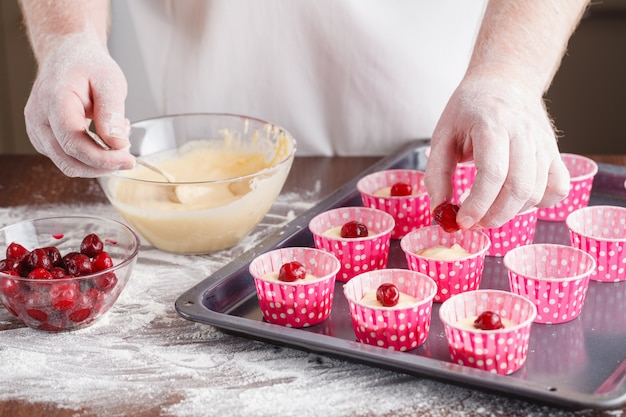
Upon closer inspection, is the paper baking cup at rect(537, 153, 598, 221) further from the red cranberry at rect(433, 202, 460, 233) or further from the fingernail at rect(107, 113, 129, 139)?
the fingernail at rect(107, 113, 129, 139)

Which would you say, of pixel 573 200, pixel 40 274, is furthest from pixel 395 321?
pixel 573 200

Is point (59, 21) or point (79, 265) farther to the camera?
point (59, 21)

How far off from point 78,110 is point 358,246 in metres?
0.57

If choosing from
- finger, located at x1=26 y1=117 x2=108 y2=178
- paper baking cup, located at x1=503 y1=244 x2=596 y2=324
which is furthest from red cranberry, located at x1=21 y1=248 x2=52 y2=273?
paper baking cup, located at x1=503 y1=244 x2=596 y2=324

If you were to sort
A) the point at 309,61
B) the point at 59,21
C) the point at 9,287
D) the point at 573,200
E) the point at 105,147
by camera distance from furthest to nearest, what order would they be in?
1. the point at 309,61
2. the point at 573,200
3. the point at 59,21
4. the point at 105,147
5. the point at 9,287

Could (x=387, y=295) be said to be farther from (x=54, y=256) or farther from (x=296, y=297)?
(x=54, y=256)

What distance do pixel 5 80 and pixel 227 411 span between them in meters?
2.77

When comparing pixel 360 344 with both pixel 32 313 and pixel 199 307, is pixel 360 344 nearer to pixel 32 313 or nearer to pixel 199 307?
pixel 199 307

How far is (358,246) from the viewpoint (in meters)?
1.66

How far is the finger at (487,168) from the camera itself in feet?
4.56

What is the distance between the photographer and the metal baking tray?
3.98 ft

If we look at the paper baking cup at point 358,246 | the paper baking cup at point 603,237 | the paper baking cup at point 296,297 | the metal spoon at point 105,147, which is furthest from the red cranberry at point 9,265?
the paper baking cup at point 603,237

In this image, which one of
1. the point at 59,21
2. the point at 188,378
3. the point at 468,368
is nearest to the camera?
the point at 468,368

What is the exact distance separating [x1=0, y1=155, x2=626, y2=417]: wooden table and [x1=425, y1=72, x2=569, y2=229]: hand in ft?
1.05
